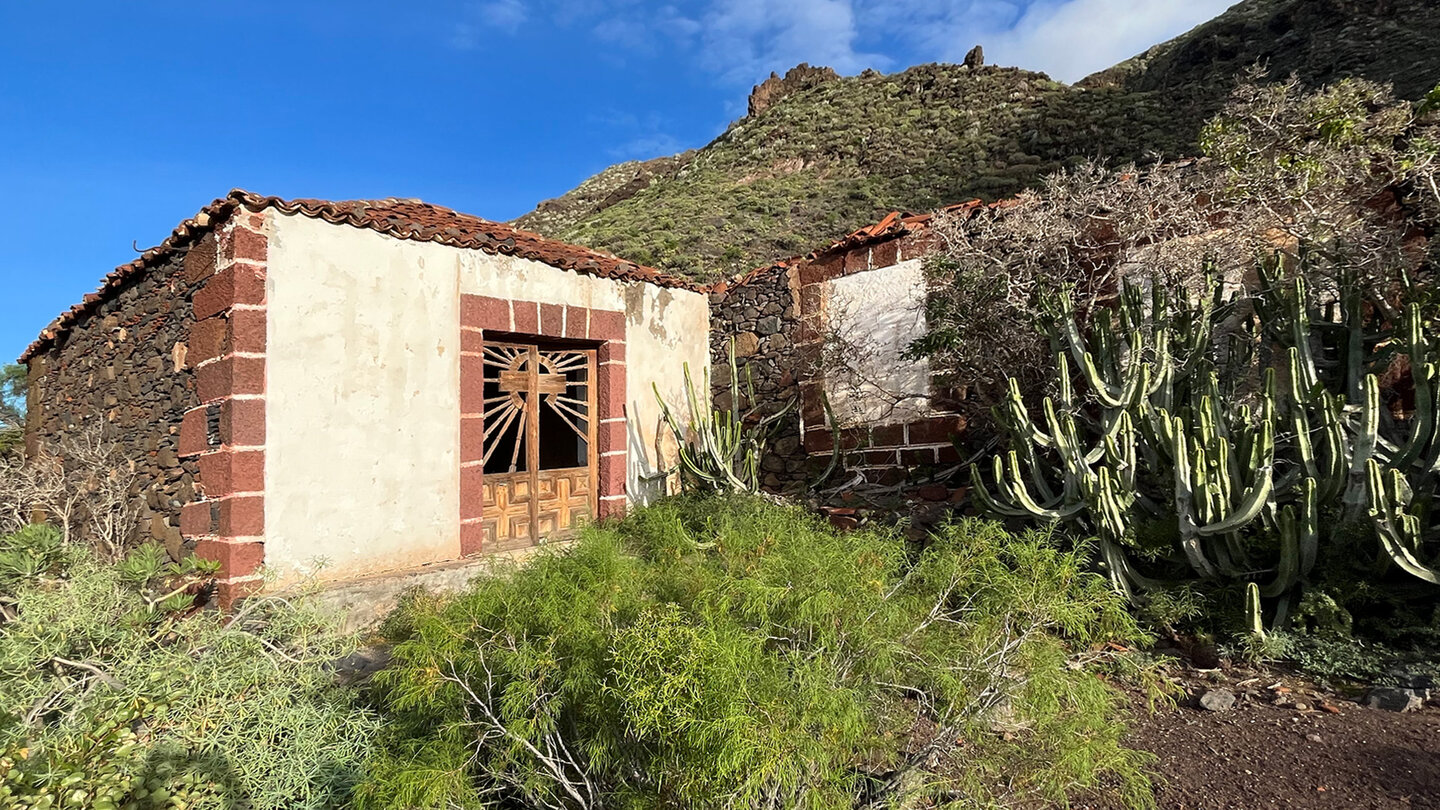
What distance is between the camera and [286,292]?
4773 millimetres

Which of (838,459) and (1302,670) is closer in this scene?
(1302,670)

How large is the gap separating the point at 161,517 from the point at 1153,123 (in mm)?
20646

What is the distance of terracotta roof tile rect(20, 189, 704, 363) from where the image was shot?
4750mm

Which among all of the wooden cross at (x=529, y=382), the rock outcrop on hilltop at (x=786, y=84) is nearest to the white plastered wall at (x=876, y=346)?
the wooden cross at (x=529, y=382)

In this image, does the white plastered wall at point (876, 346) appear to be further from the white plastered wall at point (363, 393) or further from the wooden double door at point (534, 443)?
the white plastered wall at point (363, 393)

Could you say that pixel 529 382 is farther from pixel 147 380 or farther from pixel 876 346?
pixel 876 346

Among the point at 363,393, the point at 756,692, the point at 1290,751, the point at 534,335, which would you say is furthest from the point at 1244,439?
the point at 363,393

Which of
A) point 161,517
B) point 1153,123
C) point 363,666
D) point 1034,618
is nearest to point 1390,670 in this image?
point 1034,618

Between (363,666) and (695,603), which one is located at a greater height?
(695,603)

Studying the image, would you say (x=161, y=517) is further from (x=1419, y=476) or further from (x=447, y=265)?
(x=1419, y=476)

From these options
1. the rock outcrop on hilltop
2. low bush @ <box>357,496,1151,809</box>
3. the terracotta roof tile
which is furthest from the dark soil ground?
the rock outcrop on hilltop

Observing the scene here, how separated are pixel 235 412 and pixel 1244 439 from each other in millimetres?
6231

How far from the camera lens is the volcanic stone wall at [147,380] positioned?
511 centimetres

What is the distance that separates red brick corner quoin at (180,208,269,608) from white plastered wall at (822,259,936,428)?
4739 millimetres
